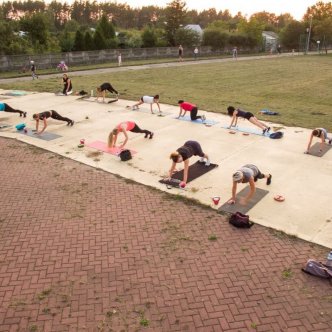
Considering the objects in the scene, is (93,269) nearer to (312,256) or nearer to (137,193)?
(137,193)

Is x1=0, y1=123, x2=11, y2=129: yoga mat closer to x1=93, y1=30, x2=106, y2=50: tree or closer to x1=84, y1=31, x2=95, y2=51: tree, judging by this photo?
x1=84, y1=31, x2=95, y2=51: tree

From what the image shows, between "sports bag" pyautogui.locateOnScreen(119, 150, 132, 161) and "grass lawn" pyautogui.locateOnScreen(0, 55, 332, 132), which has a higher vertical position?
"grass lawn" pyautogui.locateOnScreen(0, 55, 332, 132)

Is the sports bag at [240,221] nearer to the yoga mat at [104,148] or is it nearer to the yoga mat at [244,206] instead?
the yoga mat at [244,206]

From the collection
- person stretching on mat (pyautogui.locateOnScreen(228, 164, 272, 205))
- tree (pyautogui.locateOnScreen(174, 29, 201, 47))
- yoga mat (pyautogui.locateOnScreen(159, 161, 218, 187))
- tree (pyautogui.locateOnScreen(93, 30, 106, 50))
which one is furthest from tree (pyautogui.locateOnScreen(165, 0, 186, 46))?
person stretching on mat (pyautogui.locateOnScreen(228, 164, 272, 205))

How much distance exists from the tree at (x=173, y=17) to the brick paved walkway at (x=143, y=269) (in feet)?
171

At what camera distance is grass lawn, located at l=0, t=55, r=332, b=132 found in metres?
19.6

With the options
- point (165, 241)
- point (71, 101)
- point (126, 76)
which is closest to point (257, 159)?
point (165, 241)

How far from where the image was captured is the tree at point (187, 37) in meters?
54.3

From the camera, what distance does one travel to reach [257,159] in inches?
489

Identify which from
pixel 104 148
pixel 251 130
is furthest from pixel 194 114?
pixel 104 148

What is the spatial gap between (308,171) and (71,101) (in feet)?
49.4

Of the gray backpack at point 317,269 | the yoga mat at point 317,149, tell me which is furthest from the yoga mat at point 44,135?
the gray backpack at point 317,269

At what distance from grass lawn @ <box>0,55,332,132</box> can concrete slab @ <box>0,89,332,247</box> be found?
2.92 metres

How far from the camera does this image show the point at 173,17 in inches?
2313
